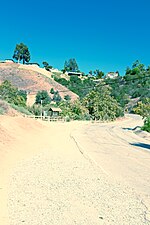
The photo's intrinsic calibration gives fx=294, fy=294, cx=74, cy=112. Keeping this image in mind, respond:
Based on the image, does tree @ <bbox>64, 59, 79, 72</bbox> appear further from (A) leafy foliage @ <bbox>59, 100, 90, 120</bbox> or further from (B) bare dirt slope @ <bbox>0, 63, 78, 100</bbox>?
(A) leafy foliage @ <bbox>59, 100, 90, 120</bbox>

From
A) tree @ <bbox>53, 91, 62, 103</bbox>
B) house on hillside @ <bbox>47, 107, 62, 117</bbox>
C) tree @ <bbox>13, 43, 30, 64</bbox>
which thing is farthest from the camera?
tree @ <bbox>13, 43, 30, 64</bbox>

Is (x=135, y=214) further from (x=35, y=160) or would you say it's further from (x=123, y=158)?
(x=123, y=158)

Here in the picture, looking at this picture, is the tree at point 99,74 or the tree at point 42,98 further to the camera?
the tree at point 99,74

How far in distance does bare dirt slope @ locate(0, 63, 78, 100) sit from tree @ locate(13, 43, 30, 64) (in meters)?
15.7

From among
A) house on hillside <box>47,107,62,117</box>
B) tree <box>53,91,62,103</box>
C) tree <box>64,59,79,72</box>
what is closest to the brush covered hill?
tree <box>53,91,62,103</box>

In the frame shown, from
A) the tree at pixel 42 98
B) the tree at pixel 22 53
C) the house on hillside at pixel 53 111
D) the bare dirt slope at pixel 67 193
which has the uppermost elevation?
the tree at pixel 22 53

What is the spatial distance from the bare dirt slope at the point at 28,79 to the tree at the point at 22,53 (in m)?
15.7

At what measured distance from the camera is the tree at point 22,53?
431ft

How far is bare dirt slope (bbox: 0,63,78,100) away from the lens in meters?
102

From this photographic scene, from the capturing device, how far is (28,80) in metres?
107

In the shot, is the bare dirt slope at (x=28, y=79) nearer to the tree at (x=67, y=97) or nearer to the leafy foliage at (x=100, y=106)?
the tree at (x=67, y=97)

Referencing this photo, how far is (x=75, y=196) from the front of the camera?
8109 millimetres

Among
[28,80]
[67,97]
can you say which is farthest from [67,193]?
[28,80]

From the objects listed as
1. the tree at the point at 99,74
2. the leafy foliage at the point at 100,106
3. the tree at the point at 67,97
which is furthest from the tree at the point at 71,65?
the leafy foliage at the point at 100,106
